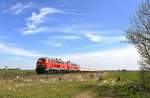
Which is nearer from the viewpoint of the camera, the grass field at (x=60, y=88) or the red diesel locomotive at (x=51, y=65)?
the grass field at (x=60, y=88)

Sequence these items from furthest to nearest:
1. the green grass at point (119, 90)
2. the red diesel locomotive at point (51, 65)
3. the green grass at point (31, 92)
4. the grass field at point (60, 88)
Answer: the red diesel locomotive at point (51, 65), the green grass at point (119, 90), the grass field at point (60, 88), the green grass at point (31, 92)

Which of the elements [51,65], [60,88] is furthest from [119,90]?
[51,65]

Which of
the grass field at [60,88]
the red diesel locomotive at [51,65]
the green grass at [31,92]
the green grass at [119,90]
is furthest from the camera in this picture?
the red diesel locomotive at [51,65]

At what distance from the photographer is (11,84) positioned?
48.7 m

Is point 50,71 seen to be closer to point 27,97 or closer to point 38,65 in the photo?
point 38,65

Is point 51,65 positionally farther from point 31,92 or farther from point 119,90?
point 31,92

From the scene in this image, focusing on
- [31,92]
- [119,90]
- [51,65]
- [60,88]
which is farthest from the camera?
[51,65]

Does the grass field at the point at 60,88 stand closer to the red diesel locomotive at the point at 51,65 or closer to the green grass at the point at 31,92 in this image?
the green grass at the point at 31,92

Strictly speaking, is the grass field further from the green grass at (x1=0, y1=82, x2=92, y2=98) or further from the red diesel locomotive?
the red diesel locomotive

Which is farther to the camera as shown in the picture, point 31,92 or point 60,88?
point 60,88

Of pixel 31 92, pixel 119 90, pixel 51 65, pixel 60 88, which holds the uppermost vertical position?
pixel 51 65

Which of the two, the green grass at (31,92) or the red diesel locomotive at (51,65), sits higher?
the red diesel locomotive at (51,65)

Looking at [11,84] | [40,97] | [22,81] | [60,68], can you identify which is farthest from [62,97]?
[60,68]

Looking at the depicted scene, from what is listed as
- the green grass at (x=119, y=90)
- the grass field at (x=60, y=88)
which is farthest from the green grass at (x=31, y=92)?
the green grass at (x=119, y=90)
